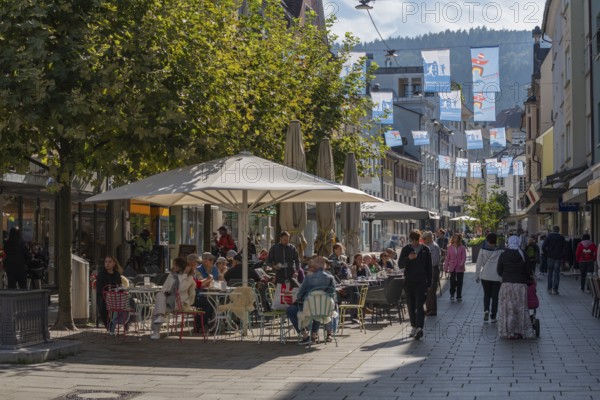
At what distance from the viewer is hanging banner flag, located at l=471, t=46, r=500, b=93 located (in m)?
35.9

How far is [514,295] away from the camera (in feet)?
53.7

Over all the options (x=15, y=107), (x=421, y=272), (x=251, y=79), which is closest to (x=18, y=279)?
(x=251, y=79)

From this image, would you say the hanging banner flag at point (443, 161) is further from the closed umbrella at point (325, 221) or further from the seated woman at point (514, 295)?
the seated woman at point (514, 295)

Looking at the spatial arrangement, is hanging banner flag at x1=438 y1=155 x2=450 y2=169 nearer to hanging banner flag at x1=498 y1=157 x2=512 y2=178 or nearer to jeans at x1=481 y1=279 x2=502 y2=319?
hanging banner flag at x1=498 y1=157 x2=512 y2=178

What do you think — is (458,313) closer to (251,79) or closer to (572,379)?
(251,79)

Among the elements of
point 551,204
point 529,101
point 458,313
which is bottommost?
point 458,313

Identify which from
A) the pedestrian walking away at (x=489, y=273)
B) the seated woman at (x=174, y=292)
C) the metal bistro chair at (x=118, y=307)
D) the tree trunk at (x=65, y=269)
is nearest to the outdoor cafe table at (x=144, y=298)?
the metal bistro chair at (x=118, y=307)

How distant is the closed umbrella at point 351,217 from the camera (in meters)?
23.6

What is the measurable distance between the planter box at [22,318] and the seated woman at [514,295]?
6.86 m

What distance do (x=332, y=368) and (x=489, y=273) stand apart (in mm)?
6724

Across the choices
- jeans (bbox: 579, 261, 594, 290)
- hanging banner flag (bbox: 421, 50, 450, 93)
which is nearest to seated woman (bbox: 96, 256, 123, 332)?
jeans (bbox: 579, 261, 594, 290)

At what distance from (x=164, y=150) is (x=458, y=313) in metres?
7.66

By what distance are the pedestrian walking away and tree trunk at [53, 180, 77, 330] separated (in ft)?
23.4

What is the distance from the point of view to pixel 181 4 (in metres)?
18.9
